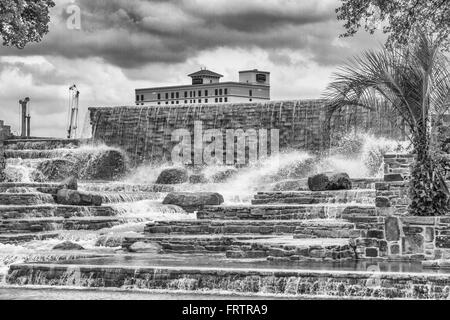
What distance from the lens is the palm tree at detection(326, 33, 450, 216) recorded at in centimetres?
1758

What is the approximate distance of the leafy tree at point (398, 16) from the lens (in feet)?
64.4

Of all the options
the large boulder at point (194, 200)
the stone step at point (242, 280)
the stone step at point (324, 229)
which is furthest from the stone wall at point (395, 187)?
the large boulder at point (194, 200)

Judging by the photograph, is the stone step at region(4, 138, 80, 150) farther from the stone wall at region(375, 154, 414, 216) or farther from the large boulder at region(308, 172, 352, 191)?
the stone wall at region(375, 154, 414, 216)

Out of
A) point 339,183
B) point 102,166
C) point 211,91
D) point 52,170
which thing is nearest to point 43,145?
point 102,166

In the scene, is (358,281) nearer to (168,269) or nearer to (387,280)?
(387,280)

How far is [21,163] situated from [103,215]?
42.3 feet

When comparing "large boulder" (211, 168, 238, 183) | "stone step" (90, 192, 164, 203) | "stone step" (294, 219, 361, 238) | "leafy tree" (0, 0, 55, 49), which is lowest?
"stone step" (294, 219, 361, 238)

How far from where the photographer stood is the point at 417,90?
17719mm

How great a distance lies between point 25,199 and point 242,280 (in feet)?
46.7

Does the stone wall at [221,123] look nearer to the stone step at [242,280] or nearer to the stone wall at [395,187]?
the stone wall at [395,187]

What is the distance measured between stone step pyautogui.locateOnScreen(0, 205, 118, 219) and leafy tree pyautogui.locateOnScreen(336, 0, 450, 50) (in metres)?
11.3

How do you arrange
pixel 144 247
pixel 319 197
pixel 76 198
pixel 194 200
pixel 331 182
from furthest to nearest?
pixel 194 200 → pixel 331 182 → pixel 76 198 → pixel 319 197 → pixel 144 247

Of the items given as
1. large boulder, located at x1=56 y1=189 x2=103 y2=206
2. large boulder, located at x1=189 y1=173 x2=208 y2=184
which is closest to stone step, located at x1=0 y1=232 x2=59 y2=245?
large boulder, located at x1=56 y1=189 x2=103 y2=206

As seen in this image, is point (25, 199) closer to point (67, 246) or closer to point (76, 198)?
point (76, 198)
